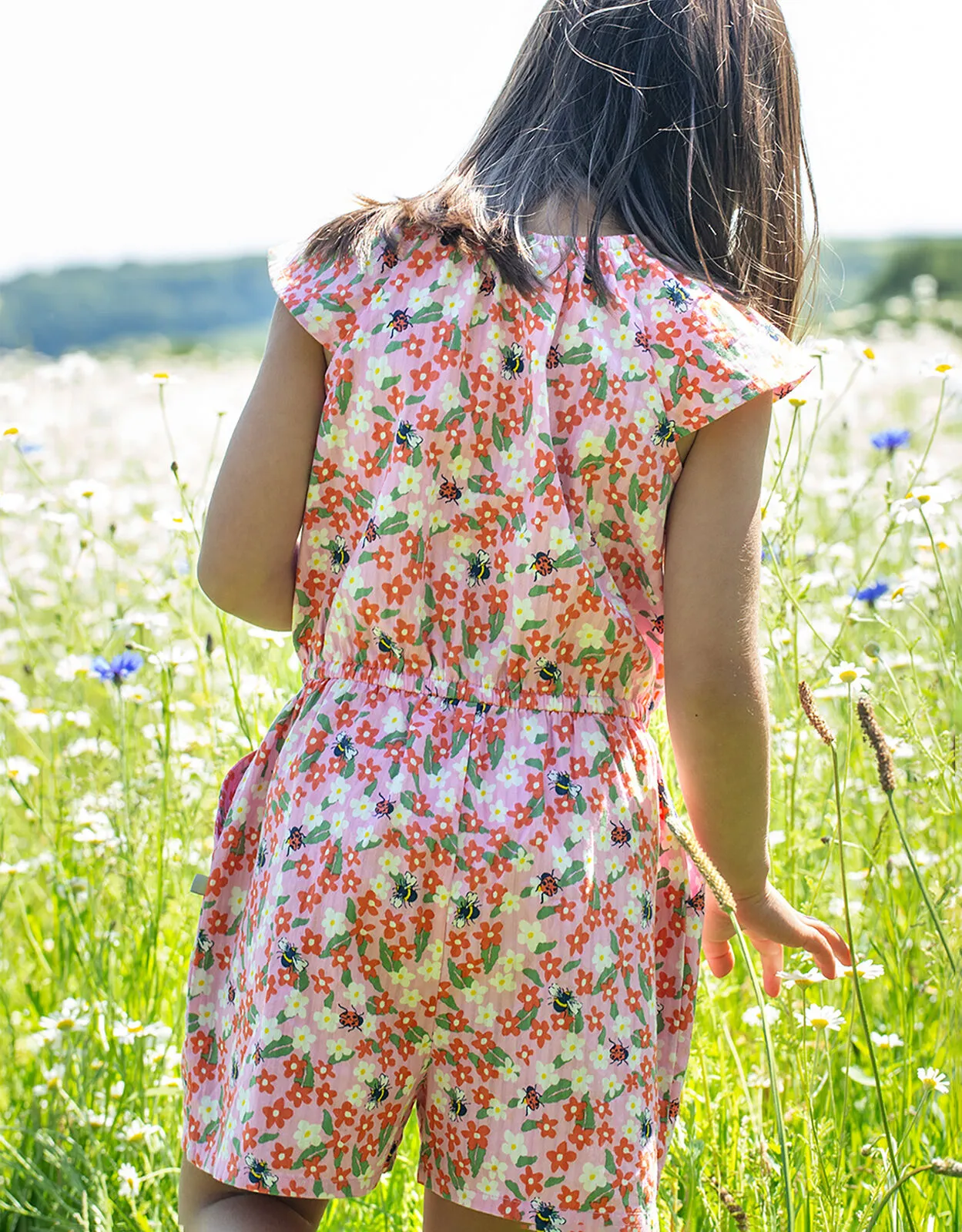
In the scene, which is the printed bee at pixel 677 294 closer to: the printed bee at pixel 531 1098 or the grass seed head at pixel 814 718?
the grass seed head at pixel 814 718

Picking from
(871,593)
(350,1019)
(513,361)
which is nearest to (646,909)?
(350,1019)

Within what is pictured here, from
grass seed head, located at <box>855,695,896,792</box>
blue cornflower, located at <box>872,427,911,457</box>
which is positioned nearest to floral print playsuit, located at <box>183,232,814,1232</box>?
grass seed head, located at <box>855,695,896,792</box>

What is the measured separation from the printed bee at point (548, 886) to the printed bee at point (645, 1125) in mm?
226

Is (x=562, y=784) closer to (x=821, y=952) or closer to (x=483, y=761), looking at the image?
(x=483, y=761)

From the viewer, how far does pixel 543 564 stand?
3.76ft

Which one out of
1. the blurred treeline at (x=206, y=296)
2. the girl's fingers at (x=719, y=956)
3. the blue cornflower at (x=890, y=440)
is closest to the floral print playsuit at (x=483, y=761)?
the girl's fingers at (x=719, y=956)

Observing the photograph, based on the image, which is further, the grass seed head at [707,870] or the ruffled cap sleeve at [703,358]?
the ruffled cap sleeve at [703,358]

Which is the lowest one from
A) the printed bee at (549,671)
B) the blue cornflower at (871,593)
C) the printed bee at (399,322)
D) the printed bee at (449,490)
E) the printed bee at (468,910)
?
the blue cornflower at (871,593)

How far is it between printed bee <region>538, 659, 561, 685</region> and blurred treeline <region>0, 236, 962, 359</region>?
20.5ft

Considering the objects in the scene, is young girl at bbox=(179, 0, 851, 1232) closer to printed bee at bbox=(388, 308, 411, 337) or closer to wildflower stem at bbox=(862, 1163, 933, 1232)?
printed bee at bbox=(388, 308, 411, 337)

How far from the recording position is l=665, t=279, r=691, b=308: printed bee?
3.79ft

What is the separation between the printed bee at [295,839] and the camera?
116cm

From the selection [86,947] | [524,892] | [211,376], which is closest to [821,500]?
[86,947]

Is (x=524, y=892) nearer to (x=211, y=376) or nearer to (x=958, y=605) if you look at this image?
(x=958, y=605)
